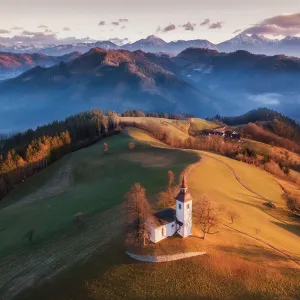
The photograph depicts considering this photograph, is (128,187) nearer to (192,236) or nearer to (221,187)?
(221,187)

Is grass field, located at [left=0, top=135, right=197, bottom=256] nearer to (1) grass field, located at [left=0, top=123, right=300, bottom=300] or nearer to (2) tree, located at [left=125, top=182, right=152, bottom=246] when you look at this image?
(1) grass field, located at [left=0, top=123, right=300, bottom=300]

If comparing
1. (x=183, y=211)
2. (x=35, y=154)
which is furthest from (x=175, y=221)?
(x=35, y=154)

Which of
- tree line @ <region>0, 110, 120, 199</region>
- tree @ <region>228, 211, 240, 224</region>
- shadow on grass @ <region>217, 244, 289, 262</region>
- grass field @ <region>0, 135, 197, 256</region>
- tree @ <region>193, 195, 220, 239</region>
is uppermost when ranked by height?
tree @ <region>193, 195, 220, 239</region>

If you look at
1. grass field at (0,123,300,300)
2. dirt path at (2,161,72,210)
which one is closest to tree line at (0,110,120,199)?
dirt path at (2,161,72,210)

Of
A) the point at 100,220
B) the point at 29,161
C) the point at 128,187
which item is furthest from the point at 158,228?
the point at 29,161

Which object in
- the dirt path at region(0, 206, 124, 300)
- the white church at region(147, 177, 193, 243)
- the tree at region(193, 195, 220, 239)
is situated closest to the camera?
the dirt path at region(0, 206, 124, 300)

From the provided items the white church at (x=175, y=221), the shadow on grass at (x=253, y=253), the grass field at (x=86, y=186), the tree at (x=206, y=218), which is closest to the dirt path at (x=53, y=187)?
the grass field at (x=86, y=186)

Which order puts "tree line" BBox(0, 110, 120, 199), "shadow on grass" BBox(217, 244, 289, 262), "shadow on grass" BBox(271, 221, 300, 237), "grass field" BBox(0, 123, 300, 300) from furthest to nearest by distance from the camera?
1. "tree line" BBox(0, 110, 120, 199)
2. "shadow on grass" BBox(271, 221, 300, 237)
3. "shadow on grass" BBox(217, 244, 289, 262)
4. "grass field" BBox(0, 123, 300, 300)
